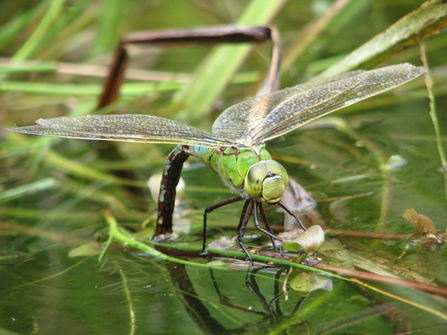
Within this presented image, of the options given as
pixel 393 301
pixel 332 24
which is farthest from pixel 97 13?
pixel 393 301

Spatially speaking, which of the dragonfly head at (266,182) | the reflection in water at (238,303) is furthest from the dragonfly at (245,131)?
the reflection in water at (238,303)

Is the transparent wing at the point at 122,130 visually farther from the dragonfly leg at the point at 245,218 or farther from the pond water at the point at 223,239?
the pond water at the point at 223,239

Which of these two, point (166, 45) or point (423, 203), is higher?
point (166, 45)

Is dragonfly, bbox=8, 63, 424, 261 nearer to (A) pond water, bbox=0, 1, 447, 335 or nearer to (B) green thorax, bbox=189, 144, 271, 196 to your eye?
(B) green thorax, bbox=189, 144, 271, 196

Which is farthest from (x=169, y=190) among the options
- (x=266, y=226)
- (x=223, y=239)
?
(x=266, y=226)

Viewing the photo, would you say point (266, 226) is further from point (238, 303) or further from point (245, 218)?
point (238, 303)

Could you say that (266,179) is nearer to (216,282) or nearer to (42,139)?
(216,282)
